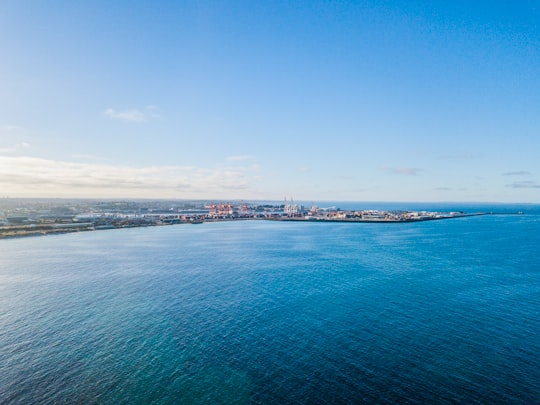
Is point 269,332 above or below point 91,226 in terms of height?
below

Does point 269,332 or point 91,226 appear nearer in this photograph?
point 269,332

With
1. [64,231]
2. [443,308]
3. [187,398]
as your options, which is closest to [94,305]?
[187,398]

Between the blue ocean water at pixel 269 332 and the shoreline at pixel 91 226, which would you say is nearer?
the blue ocean water at pixel 269 332

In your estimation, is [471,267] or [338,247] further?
[338,247]

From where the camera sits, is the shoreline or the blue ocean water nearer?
the blue ocean water

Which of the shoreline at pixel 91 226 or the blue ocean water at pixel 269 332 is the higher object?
the shoreline at pixel 91 226

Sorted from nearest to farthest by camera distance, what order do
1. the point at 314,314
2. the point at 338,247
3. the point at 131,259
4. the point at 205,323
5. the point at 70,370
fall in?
the point at 70,370, the point at 205,323, the point at 314,314, the point at 131,259, the point at 338,247

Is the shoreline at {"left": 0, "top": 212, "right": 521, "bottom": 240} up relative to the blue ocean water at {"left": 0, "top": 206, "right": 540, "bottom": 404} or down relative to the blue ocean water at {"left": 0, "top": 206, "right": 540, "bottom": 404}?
up

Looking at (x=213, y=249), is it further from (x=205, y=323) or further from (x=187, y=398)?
(x=187, y=398)
